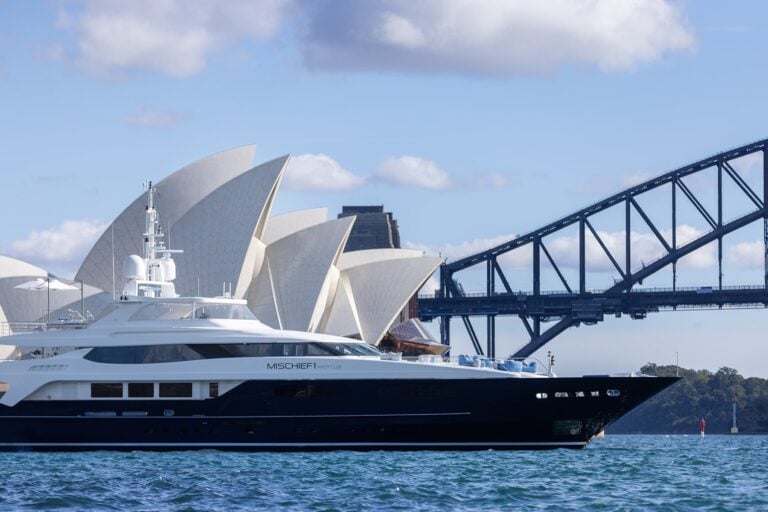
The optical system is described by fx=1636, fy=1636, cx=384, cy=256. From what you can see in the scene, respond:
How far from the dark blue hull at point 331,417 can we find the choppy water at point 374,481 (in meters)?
0.67

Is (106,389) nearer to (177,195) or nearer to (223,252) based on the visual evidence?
(223,252)

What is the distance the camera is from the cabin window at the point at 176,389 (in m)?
49.8

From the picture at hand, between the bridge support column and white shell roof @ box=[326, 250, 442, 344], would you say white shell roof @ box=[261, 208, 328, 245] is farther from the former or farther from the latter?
the bridge support column

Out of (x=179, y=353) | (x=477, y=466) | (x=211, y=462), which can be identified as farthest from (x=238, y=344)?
(x=477, y=466)

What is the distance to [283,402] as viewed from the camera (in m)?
49.3

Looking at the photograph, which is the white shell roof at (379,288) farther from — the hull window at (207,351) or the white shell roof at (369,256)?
the hull window at (207,351)

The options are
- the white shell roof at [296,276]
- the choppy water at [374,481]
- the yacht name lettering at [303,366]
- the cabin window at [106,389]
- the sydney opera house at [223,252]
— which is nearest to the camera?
the choppy water at [374,481]

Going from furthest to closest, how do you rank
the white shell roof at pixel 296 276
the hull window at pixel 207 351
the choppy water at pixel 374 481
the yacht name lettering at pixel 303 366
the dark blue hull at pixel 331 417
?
the white shell roof at pixel 296 276 → the hull window at pixel 207 351 → the yacht name lettering at pixel 303 366 → the dark blue hull at pixel 331 417 → the choppy water at pixel 374 481

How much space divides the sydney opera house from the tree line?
218 feet

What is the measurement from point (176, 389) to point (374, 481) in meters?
12.7

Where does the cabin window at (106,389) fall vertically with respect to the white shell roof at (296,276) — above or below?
below

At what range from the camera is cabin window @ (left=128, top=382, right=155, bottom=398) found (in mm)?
50000

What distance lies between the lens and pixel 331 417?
49.2m

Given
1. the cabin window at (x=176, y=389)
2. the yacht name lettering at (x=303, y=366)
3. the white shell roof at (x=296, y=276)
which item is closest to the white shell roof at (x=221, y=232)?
the white shell roof at (x=296, y=276)
